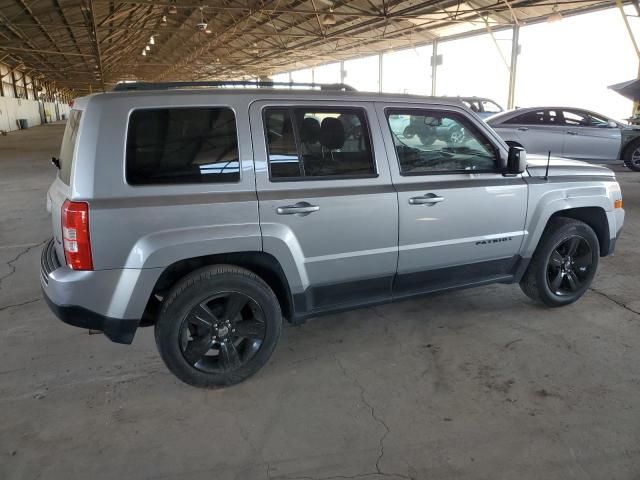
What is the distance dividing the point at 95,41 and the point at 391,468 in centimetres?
2412

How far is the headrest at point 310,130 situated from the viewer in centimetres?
291

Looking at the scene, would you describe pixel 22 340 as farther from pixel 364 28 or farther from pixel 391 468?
pixel 364 28

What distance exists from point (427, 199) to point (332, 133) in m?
0.78

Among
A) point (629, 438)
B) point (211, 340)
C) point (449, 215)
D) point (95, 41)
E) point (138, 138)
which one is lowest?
point (629, 438)

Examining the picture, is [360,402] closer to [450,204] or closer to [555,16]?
[450,204]

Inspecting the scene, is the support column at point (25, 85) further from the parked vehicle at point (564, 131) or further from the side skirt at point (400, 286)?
the side skirt at point (400, 286)

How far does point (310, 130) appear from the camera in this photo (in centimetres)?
293

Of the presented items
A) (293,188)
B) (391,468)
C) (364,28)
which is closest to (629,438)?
(391,468)

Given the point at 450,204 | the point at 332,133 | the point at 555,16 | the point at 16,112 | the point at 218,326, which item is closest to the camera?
the point at 218,326

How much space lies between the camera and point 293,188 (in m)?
2.84

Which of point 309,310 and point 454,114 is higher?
point 454,114

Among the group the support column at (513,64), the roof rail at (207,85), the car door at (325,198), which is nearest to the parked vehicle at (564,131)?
the roof rail at (207,85)

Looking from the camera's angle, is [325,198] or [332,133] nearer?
[325,198]

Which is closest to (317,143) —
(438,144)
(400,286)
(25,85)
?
(438,144)
